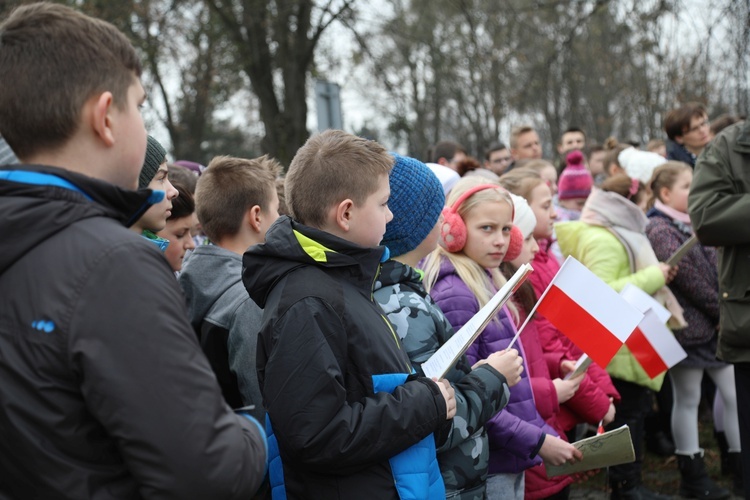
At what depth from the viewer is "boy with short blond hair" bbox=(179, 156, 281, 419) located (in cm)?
304

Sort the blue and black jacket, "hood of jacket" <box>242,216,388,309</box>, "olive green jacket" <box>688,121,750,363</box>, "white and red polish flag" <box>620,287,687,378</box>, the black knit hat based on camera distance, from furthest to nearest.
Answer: "white and red polish flag" <box>620,287,687,378</box>
"olive green jacket" <box>688,121,750,363</box>
the black knit hat
"hood of jacket" <box>242,216,388,309</box>
the blue and black jacket

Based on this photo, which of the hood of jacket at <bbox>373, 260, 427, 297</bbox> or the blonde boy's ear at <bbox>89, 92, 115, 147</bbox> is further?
the hood of jacket at <bbox>373, 260, 427, 297</bbox>

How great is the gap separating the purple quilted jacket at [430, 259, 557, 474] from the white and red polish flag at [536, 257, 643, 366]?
0.25 m

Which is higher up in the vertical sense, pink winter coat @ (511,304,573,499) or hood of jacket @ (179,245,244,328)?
hood of jacket @ (179,245,244,328)

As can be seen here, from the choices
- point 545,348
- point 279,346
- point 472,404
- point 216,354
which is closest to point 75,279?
point 279,346

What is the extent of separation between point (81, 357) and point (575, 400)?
3057 millimetres

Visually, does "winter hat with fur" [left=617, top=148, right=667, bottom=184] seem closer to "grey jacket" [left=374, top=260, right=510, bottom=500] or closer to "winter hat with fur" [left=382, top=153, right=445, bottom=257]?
"winter hat with fur" [left=382, top=153, right=445, bottom=257]

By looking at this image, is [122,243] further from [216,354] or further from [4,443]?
[216,354]

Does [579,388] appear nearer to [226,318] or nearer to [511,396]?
[511,396]

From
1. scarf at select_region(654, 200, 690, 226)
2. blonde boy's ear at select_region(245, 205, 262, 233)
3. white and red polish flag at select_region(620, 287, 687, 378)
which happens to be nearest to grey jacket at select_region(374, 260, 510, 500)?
blonde boy's ear at select_region(245, 205, 262, 233)

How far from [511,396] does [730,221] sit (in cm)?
145

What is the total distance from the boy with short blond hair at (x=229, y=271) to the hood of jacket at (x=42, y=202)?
57.5 inches

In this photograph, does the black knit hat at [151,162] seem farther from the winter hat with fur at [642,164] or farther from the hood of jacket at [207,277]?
the winter hat with fur at [642,164]

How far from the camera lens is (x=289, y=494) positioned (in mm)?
2447
